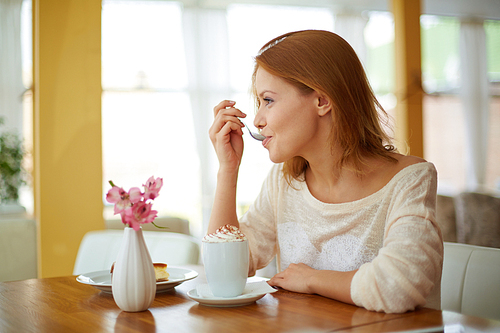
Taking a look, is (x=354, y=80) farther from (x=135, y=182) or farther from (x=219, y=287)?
(x=135, y=182)

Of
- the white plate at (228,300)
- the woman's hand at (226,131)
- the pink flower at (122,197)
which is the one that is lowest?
the white plate at (228,300)

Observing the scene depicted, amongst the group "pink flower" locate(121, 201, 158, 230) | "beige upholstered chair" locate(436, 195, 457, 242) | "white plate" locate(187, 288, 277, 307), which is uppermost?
"pink flower" locate(121, 201, 158, 230)

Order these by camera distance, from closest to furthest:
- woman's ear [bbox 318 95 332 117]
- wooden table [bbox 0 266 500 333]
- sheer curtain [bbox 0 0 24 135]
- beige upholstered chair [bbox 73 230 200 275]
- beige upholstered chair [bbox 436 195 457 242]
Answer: wooden table [bbox 0 266 500 333], woman's ear [bbox 318 95 332 117], beige upholstered chair [bbox 73 230 200 275], beige upholstered chair [bbox 436 195 457 242], sheer curtain [bbox 0 0 24 135]

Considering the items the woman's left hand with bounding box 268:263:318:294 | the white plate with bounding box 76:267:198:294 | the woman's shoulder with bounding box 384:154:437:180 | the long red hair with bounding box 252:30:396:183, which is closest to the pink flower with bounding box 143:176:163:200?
the white plate with bounding box 76:267:198:294

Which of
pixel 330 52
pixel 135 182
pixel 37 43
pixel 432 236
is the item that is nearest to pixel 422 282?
pixel 432 236

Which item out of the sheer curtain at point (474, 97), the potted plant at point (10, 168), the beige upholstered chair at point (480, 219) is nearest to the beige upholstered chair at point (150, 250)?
the beige upholstered chair at point (480, 219)

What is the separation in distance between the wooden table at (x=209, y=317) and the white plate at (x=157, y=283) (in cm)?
2

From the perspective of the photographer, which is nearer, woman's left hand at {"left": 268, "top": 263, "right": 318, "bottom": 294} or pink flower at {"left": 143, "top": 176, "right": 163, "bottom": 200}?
pink flower at {"left": 143, "top": 176, "right": 163, "bottom": 200}

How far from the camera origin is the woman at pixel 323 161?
1.11m

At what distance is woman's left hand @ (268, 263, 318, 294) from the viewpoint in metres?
0.99

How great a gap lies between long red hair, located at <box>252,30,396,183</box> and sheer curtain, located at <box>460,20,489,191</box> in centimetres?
563

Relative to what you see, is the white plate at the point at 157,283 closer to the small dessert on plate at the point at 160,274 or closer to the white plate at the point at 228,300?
the small dessert on plate at the point at 160,274

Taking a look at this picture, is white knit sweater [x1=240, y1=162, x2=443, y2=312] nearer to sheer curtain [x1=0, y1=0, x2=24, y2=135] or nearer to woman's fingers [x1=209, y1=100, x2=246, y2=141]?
woman's fingers [x1=209, y1=100, x2=246, y2=141]

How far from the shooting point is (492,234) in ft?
10.7
